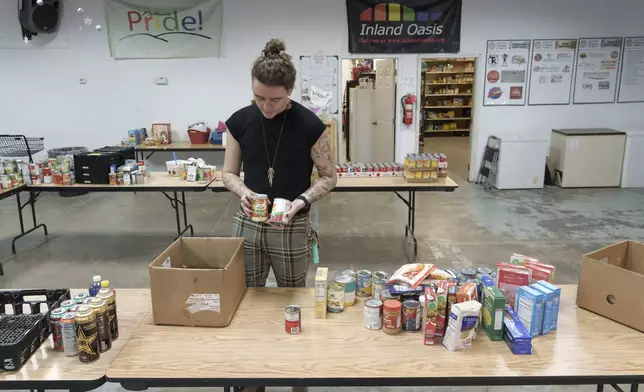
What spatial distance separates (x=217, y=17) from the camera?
7422mm

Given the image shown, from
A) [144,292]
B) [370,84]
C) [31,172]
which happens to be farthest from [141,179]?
[370,84]

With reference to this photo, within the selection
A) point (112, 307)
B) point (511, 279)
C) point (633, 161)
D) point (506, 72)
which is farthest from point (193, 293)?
point (633, 161)

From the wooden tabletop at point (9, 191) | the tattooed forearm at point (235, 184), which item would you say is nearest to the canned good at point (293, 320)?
the tattooed forearm at point (235, 184)

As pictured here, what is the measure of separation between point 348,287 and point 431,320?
399 millimetres

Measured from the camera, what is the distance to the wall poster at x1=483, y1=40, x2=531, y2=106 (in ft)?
24.7

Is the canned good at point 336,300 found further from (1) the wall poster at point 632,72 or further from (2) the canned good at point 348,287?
(1) the wall poster at point 632,72

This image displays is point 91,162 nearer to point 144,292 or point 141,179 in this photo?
point 141,179

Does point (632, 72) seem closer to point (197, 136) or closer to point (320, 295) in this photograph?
point (197, 136)

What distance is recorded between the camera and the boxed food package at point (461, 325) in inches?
64.0

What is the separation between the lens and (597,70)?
25.0 feet

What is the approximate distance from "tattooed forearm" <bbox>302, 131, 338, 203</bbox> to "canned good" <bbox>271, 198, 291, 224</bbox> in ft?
0.44

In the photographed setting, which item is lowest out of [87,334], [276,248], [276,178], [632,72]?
[87,334]

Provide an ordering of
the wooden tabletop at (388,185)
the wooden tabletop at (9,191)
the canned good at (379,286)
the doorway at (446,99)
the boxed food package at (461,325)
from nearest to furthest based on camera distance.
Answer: the boxed food package at (461,325) < the canned good at (379,286) < the wooden tabletop at (9,191) < the wooden tabletop at (388,185) < the doorway at (446,99)

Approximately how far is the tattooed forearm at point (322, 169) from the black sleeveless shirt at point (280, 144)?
1.4 inches
